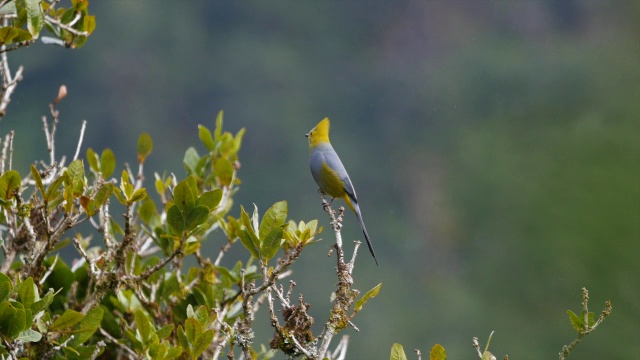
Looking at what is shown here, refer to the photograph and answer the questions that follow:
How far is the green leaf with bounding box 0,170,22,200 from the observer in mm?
2111

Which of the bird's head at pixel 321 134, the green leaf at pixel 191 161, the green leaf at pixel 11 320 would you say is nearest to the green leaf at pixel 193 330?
the green leaf at pixel 11 320

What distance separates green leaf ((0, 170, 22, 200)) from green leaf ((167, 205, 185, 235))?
0.36 meters

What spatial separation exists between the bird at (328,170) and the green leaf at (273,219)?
42.3 inches

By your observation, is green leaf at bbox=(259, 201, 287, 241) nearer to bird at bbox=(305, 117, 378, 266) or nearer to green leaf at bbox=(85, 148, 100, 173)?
A: green leaf at bbox=(85, 148, 100, 173)

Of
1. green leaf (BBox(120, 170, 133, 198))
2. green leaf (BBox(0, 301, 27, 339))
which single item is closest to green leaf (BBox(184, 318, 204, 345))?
green leaf (BBox(0, 301, 27, 339))

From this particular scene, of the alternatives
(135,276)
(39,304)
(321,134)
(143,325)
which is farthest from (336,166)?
(39,304)

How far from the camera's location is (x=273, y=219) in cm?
202

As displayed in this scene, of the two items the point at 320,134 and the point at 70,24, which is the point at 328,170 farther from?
the point at 70,24

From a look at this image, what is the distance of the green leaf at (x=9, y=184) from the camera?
2.11 meters

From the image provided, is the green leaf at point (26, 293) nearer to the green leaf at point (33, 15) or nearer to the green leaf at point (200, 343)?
the green leaf at point (200, 343)

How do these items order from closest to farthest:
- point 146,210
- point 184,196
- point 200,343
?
point 200,343 < point 184,196 < point 146,210

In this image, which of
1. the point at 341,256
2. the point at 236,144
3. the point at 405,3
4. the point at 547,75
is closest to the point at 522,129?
the point at 547,75

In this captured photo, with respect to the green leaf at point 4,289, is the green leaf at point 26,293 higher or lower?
higher

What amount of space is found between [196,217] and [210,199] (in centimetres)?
6
